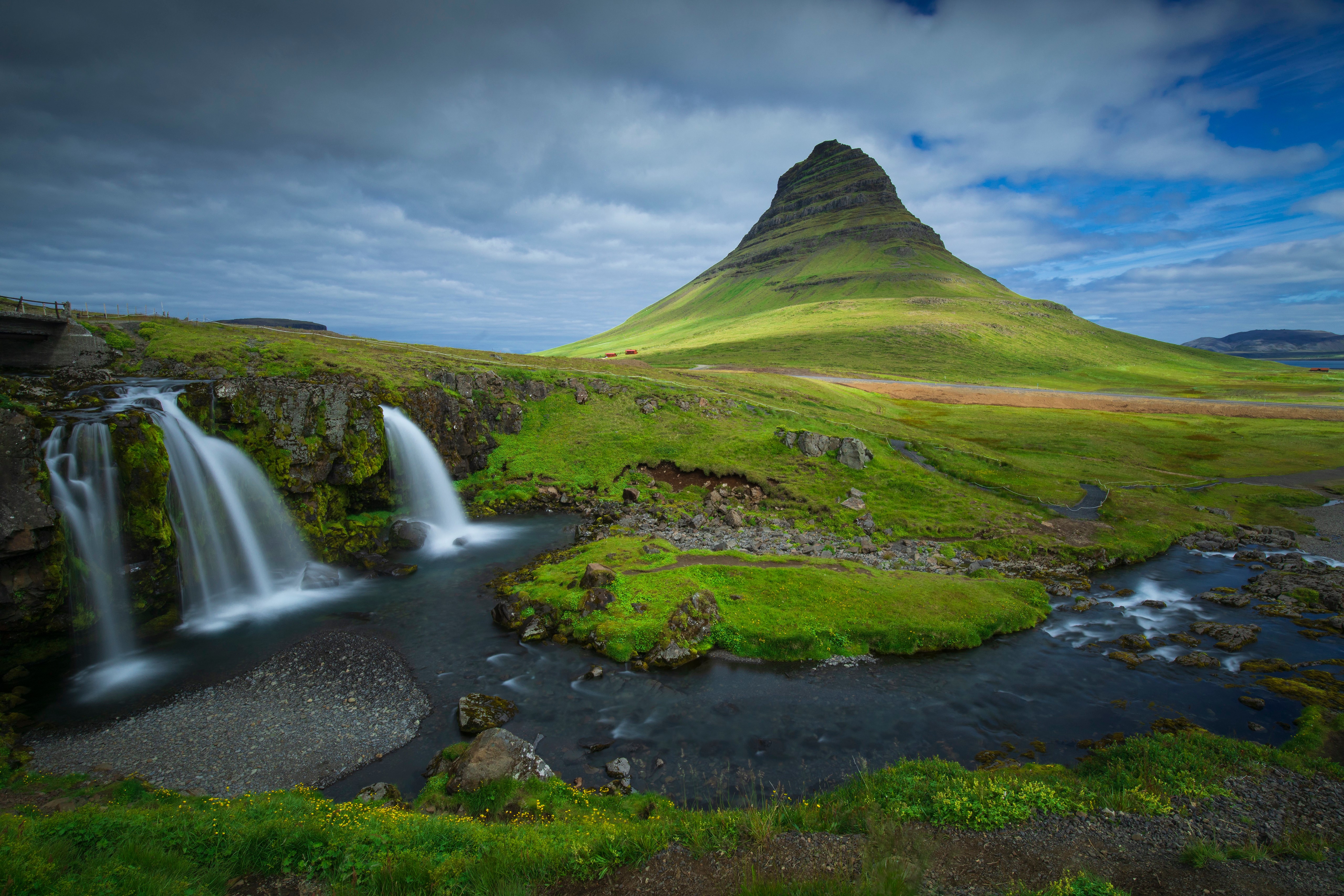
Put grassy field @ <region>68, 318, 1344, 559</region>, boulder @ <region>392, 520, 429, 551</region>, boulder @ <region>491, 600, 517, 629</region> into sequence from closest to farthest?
boulder @ <region>491, 600, 517, 629</region>, boulder @ <region>392, 520, 429, 551</region>, grassy field @ <region>68, 318, 1344, 559</region>

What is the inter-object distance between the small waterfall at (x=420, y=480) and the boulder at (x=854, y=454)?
33.1m

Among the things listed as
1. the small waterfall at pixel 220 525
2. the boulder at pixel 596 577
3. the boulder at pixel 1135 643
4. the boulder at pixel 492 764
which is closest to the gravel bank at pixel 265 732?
the boulder at pixel 492 764

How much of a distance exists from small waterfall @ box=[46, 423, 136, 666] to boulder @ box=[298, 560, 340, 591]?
22.8ft

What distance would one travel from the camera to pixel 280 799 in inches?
526

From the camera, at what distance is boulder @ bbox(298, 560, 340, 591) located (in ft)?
97.9

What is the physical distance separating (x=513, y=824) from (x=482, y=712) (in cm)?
672

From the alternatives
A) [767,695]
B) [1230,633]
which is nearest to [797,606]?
[767,695]

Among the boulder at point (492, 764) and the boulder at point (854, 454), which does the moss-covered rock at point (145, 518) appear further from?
the boulder at point (854, 454)

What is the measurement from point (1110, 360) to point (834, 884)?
232 meters

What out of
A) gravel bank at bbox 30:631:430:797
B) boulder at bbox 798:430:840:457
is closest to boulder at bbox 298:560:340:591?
gravel bank at bbox 30:631:430:797

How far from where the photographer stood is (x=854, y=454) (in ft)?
164

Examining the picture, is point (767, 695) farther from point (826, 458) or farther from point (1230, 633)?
point (826, 458)

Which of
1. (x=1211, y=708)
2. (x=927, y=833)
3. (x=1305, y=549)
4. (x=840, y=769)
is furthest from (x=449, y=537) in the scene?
(x=1305, y=549)

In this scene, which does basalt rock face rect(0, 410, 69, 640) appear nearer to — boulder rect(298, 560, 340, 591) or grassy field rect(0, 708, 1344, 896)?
boulder rect(298, 560, 340, 591)
